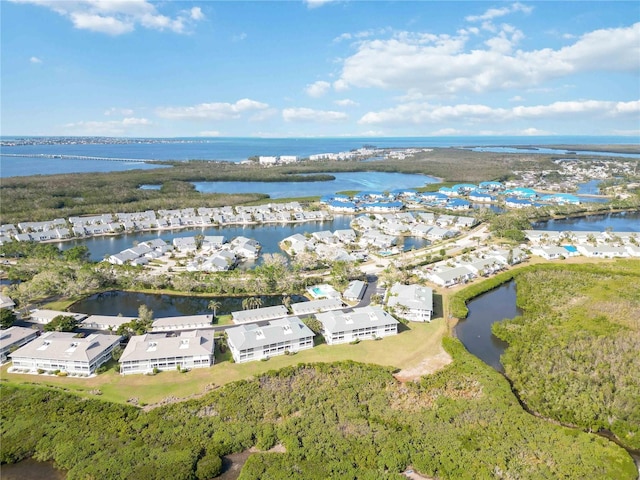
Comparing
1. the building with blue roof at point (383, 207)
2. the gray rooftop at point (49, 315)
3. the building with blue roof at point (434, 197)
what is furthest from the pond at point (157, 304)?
the building with blue roof at point (434, 197)

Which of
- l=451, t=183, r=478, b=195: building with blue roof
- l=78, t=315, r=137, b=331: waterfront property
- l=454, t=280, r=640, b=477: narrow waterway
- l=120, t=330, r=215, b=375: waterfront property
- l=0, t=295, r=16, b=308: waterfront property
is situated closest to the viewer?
l=120, t=330, r=215, b=375: waterfront property

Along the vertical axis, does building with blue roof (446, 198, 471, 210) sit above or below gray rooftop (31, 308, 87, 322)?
above

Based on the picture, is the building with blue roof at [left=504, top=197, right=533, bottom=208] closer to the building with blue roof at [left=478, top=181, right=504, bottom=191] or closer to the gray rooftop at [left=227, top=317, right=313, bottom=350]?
the building with blue roof at [left=478, top=181, right=504, bottom=191]

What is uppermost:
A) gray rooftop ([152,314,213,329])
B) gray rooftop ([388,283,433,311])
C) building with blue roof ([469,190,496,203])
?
building with blue roof ([469,190,496,203])

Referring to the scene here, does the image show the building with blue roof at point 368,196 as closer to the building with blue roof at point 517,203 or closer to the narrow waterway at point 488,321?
the building with blue roof at point 517,203

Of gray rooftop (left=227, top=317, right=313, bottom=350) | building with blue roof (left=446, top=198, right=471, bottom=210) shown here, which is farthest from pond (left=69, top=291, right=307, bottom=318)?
building with blue roof (left=446, top=198, right=471, bottom=210)

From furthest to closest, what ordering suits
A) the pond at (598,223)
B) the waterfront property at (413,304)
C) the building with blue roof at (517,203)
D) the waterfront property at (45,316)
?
the building with blue roof at (517,203)
the pond at (598,223)
the waterfront property at (413,304)
the waterfront property at (45,316)

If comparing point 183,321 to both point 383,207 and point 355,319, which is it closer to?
point 355,319
